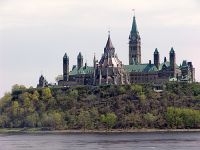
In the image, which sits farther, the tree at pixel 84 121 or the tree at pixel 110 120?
the tree at pixel 84 121

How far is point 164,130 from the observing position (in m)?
188

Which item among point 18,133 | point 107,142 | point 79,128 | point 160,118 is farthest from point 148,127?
point 107,142

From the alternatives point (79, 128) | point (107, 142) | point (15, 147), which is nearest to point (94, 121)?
point (79, 128)

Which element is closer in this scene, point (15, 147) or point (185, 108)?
point (15, 147)

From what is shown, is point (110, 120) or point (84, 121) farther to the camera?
point (84, 121)

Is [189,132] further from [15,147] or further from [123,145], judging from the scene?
[15,147]

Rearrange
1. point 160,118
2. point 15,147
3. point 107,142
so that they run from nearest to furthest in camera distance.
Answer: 1. point 15,147
2. point 107,142
3. point 160,118

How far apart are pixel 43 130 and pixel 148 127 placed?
28086 mm

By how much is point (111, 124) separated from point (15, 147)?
205ft

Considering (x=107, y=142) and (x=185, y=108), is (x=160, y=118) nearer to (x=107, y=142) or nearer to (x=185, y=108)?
(x=185, y=108)

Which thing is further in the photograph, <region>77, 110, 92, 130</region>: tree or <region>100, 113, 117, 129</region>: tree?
<region>77, 110, 92, 130</region>: tree

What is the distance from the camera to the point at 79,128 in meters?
198

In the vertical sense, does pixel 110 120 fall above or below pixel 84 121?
above

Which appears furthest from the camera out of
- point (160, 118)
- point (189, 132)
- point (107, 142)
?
point (160, 118)
